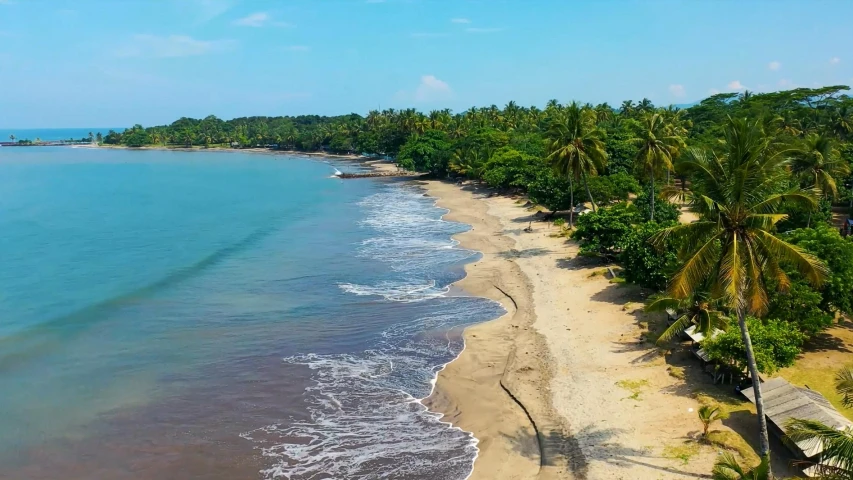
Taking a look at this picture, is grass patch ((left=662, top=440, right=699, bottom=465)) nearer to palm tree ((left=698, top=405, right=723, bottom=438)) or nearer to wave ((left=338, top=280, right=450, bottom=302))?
palm tree ((left=698, top=405, right=723, bottom=438))

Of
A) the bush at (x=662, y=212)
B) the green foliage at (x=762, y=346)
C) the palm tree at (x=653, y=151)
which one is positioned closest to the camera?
the green foliage at (x=762, y=346)

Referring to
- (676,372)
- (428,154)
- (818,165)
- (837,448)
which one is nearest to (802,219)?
(818,165)

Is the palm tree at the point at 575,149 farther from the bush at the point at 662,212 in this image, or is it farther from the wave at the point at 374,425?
the wave at the point at 374,425

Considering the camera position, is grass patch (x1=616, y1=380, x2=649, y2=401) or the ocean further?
grass patch (x1=616, y1=380, x2=649, y2=401)

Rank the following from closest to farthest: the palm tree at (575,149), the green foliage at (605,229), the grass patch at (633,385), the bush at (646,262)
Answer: the grass patch at (633,385) < the bush at (646,262) < the green foliage at (605,229) < the palm tree at (575,149)

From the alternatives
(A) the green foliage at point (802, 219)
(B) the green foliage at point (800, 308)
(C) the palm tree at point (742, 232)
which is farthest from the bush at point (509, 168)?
(C) the palm tree at point (742, 232)

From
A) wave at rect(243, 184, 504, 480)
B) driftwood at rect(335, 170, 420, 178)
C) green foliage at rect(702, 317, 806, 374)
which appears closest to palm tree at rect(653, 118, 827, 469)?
green foliage at rect(702, 317, 806, 374)
